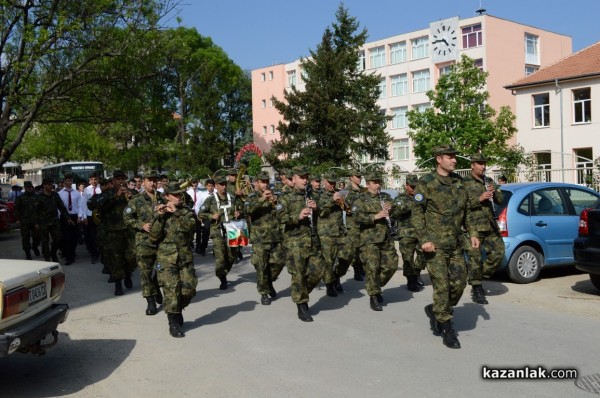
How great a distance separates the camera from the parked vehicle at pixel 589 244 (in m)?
8.80

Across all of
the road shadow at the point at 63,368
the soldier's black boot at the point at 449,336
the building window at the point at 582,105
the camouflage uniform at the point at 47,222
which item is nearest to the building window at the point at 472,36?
the building window at the point at 582,105

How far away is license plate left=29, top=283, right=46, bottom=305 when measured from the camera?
555cm

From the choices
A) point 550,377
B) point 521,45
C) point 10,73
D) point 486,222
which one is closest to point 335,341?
point 550,377

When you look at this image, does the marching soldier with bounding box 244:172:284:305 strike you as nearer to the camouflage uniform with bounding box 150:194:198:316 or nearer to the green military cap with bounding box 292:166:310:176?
the green military cap with bounding box 292:166:310:176

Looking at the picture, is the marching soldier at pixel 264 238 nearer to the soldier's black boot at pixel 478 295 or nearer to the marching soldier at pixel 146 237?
the marching soldier at pixel 146 237

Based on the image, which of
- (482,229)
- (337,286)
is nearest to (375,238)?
(482,229)

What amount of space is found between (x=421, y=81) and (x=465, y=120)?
941 inches

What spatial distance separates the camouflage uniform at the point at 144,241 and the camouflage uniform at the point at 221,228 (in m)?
1.90

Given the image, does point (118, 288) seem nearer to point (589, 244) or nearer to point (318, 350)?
point (318, 350)

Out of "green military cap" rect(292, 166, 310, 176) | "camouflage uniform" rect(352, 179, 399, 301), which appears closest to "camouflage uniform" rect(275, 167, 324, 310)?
"green military cap" rect(292, 166, 310, 176)

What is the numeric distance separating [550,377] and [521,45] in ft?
168

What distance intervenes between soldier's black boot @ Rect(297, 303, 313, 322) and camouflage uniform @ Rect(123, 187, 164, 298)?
6.91ft

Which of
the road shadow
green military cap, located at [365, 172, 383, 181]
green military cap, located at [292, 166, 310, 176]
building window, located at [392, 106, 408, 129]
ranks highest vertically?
building window, located at [392, 106, 408, 129]

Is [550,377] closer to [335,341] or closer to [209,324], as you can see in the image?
[335,341]
